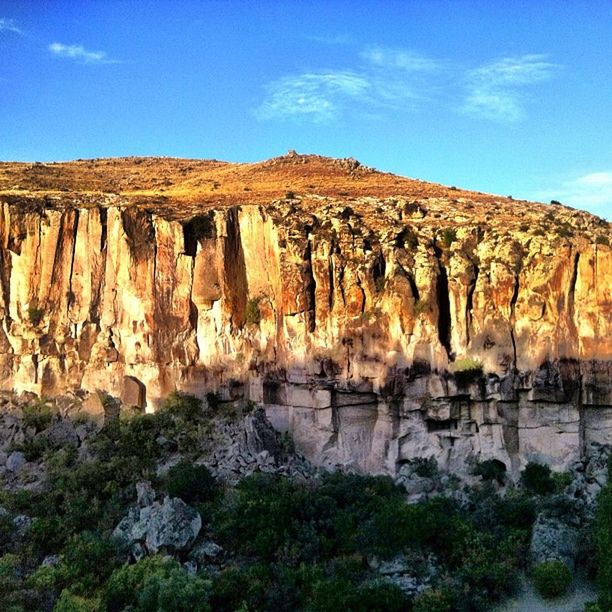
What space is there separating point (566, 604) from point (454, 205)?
20.2 meters

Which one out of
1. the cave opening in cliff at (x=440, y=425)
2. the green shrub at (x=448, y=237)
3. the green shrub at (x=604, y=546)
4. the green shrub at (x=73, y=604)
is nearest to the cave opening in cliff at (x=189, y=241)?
the green shrub at (x=448, y=237)

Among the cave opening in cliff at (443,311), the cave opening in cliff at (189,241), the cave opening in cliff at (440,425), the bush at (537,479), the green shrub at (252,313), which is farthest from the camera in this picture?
the cave opening in cliff at (189,241)

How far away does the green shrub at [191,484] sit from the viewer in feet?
91.9

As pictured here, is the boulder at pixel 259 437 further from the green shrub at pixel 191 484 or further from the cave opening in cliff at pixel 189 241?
the cave opening in cliff at pixel 189 241

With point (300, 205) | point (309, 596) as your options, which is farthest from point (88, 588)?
point (300, 205)

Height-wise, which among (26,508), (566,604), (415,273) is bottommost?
(566,604)

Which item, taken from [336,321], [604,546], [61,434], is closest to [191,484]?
[61,434]

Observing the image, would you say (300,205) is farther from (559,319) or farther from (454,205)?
(559,319)

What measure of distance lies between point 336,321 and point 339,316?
232mm

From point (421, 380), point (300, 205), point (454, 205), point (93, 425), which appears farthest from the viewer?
point (454, 205)

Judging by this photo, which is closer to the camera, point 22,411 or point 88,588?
point 88,588

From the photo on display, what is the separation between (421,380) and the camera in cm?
3050

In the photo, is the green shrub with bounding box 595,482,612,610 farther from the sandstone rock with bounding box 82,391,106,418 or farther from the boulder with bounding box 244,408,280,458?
the sandstone rock with bounding box 82,391,106,418

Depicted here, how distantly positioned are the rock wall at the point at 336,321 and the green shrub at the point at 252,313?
82 millimetres
